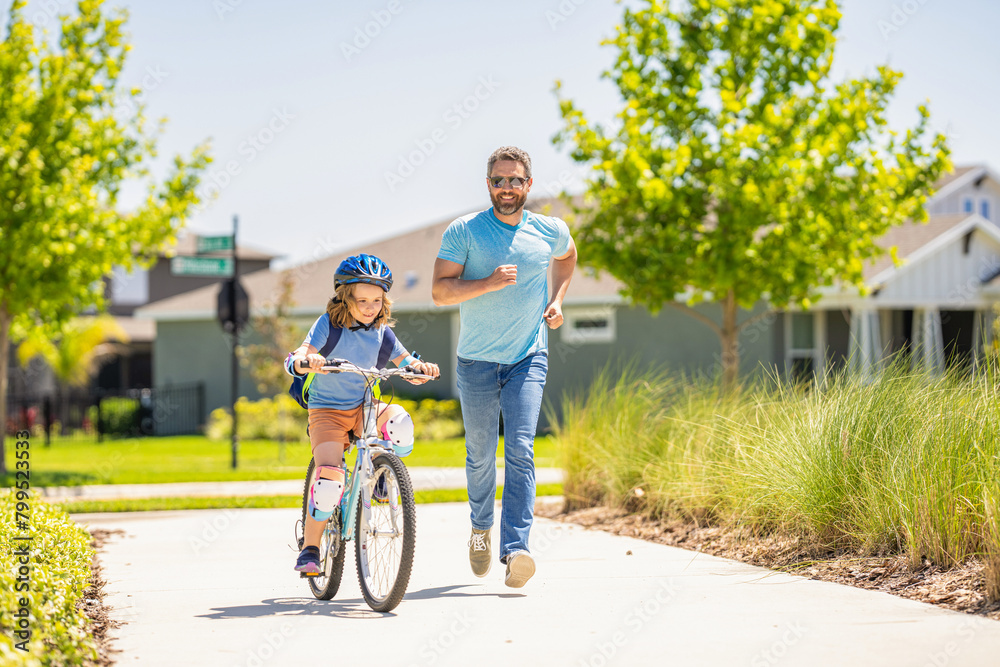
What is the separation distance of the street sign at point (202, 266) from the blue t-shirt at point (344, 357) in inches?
376

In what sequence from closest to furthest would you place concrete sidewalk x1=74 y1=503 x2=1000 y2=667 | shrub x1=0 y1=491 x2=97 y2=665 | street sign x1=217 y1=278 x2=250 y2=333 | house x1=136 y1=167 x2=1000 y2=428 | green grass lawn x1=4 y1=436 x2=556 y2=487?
shrub x1=0 y1=491 x2=97 y2=665 < concrete sidewalk x1=74 y1=503 x2=1000 y2=667 < green grass lawn x1=4 y1=436 x2=556 y2=487 < street sign x1=217 y1=278 x2=250 y2=333 < house x1=136 y1=167 x2=1000 y2=428

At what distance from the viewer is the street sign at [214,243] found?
591 inches

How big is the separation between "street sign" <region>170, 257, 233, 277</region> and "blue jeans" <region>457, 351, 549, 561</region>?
969cm

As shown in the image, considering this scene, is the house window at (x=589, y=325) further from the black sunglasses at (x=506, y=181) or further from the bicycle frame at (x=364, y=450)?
the bicycle frame at (x=364, y=450)

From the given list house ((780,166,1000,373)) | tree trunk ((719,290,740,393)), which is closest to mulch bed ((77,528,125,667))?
tree trunk ((719,290,740,393))

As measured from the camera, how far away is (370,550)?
521 centimetres

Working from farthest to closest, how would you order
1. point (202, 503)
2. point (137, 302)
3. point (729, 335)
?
point (137, 302)
point (729, 335)
point (202, 503)

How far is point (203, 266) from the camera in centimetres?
1510

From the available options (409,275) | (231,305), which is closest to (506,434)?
(231,305)

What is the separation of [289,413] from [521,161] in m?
19.1

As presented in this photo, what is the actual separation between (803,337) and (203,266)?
11.7 m

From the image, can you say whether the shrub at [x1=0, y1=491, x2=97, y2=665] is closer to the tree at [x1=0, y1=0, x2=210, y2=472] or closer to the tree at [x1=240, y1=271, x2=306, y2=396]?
the tree at [x1=0, y1=0, x2=210, y2=472]

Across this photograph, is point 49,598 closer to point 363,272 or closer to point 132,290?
point 363,272

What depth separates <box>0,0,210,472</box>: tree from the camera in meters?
13.5
